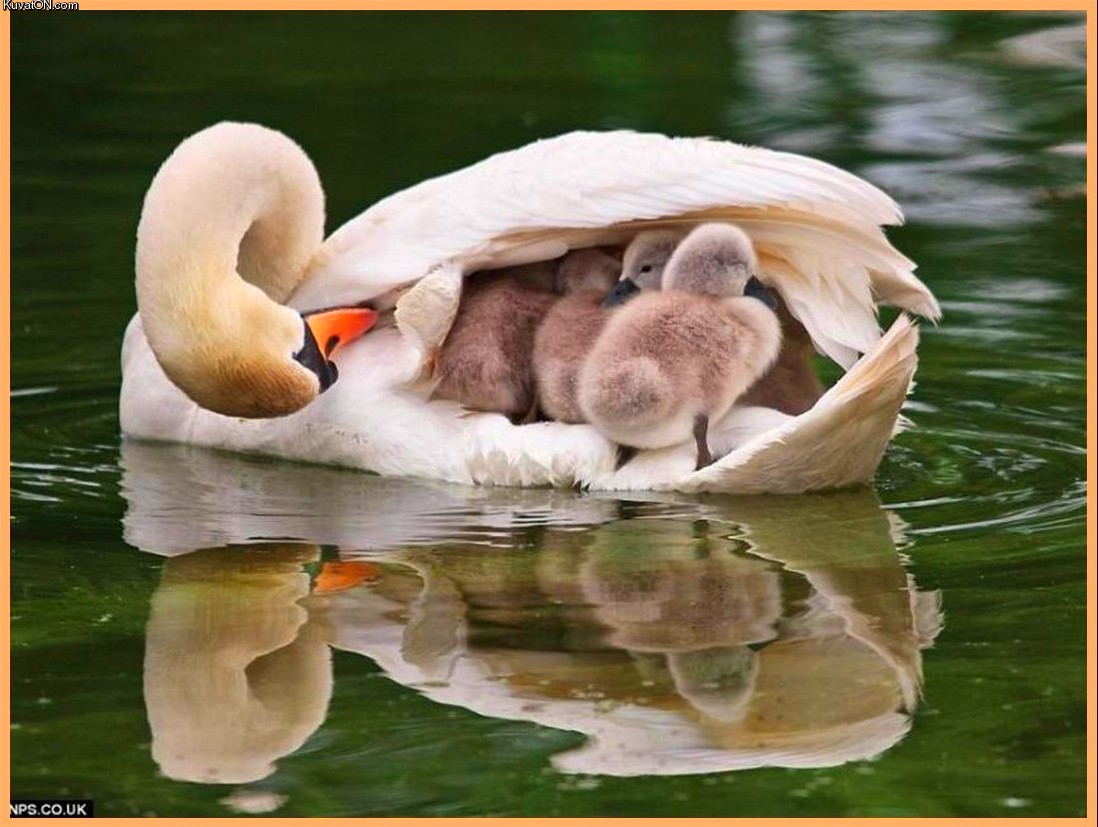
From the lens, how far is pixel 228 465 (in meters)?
7.31

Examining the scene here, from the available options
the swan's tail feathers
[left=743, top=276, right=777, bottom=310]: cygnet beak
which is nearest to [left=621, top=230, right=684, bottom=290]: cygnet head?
[left=743, top=276, right=777, bottom=310]: cygnet beak

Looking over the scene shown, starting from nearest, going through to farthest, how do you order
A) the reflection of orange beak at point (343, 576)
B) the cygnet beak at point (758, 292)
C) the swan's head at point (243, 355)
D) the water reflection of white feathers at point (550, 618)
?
the water reflection of white feathers at point (550, 618)
the reflection of orange beak at point (343, 576)
the cygnet beak at point (758, 292)
the swan's head at point (243, 355)

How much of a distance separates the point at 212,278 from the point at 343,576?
1084mm

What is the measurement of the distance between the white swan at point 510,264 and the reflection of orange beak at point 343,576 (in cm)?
77

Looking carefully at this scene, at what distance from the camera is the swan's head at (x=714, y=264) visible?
21.1 feet

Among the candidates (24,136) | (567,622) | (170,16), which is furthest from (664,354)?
(170,16)

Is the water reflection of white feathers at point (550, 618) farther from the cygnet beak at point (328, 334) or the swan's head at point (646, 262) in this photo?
the swan's head at point (646, 262)

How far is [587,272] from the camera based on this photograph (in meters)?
6.85

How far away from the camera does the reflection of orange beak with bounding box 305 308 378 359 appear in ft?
22.7

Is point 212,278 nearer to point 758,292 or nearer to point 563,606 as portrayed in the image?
point 758,292

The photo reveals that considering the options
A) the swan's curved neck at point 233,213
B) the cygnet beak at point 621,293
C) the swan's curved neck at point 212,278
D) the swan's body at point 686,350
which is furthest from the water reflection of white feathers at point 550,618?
the swan's curved neck at point 233,213

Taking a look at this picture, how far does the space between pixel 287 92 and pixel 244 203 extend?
552cm

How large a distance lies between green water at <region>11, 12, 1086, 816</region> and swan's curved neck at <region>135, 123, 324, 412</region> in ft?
1.26

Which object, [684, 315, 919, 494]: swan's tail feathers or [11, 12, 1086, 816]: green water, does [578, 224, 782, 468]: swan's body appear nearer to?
[684, 315, 919, 494]: swan's tail feathers
